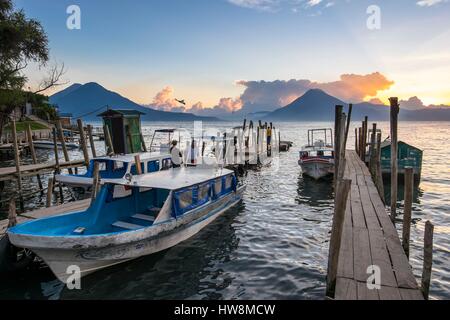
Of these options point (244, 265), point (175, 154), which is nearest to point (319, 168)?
point (175, 154)

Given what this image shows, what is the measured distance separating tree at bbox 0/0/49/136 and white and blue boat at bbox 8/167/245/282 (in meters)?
19.1

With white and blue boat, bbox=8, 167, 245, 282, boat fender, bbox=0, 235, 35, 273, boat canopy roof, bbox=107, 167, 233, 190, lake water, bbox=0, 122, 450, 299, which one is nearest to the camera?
white and blue boat, bbox=8, 167, 245, 282

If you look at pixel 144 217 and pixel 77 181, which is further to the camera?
pixel 77 181

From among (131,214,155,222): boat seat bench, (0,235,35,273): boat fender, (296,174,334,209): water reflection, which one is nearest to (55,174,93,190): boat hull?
(131,214,155,222): boat seat bench

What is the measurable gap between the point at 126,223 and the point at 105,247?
1985mm

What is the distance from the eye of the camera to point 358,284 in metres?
6.91

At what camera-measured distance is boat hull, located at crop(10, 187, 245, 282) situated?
8.64 meters

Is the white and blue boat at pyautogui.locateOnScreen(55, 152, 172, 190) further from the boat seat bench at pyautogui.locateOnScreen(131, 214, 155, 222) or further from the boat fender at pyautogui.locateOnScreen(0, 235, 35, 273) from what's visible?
the boat fender at pyautogui.locateOnScreen(0, 235, 35, 273)

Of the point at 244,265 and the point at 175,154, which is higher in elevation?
the point at 175,154

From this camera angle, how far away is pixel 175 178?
509 inches

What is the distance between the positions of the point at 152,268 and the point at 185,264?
112 cm

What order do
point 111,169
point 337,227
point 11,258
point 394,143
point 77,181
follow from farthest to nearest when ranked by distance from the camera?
point 111,169, point 77,181, point 394,143, point 11,258, point 337,227

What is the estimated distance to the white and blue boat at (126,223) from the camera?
29.1 feet

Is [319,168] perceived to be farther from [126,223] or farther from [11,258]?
[11,258]
